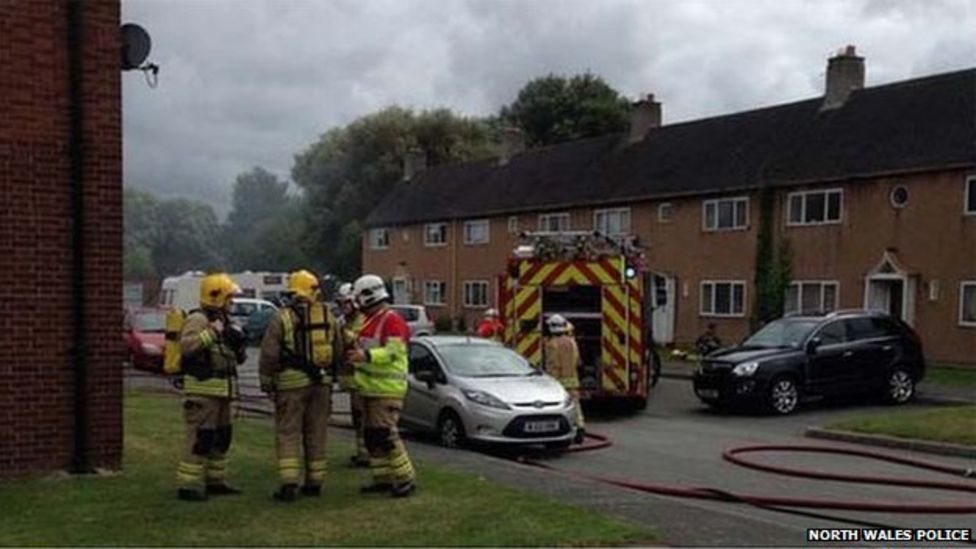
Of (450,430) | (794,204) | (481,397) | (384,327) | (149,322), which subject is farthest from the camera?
(794,204)

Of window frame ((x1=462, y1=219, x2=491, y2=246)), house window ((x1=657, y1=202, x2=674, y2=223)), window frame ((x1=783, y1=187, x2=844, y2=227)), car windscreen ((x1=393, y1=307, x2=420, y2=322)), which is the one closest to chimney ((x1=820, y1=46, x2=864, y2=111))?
window frame ((x1=783, y1=187, x2=844, y2=227))

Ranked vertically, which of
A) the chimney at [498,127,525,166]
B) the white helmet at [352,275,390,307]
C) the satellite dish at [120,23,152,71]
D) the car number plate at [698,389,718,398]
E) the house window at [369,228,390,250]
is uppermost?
the chimney at [498,127,525,166]

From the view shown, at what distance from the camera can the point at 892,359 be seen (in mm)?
19234

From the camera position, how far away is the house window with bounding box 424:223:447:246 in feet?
160

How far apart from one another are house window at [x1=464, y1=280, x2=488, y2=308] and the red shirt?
3607cm

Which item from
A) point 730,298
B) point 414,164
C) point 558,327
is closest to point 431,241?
point 414,164

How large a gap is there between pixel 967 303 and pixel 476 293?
23.7 m

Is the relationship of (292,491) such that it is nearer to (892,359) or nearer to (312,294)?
(312,294)

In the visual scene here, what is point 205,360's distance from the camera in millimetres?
8602

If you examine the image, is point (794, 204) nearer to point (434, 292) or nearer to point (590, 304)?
point (590, 304)

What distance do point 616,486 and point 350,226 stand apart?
6087 cm

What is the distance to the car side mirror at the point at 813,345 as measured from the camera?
1852cm

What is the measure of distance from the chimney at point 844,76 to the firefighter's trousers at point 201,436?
Result: 90.9 feet

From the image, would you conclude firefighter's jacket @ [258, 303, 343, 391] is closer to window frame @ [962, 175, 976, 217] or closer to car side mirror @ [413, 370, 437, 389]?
car side mirror @ [413, 370, 437, 389]
